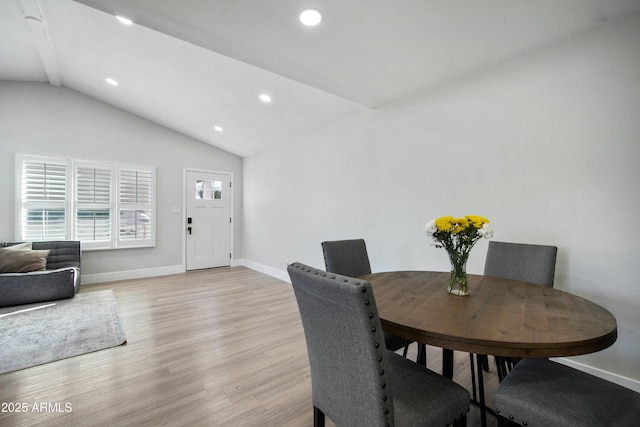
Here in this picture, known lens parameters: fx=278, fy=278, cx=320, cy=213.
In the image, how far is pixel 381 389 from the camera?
90 cm

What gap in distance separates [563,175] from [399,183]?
1369 mm

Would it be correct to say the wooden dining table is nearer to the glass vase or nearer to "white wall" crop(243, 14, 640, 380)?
the glass vase

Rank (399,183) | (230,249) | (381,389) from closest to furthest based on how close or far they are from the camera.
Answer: (381,389) → (399,183) → (230,249)

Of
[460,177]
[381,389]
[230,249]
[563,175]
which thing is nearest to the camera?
[381,389]

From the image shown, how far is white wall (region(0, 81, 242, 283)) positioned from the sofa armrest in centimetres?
103

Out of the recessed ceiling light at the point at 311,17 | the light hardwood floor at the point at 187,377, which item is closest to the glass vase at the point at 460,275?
the light hardwood floor at the point at 187,377

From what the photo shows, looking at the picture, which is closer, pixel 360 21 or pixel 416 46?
pixel 360 21

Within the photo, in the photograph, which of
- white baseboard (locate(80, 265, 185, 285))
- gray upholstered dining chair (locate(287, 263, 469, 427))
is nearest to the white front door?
white baseboard (locate(80, 265, 185, 285))

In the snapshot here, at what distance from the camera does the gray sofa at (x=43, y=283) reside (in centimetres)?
344

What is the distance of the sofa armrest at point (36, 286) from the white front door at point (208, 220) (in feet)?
6.61

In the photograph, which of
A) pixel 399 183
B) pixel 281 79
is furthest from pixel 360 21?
pixel 399 183

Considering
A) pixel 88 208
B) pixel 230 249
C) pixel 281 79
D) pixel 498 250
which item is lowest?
pixel 230 249

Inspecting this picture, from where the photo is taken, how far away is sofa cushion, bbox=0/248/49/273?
359 cm

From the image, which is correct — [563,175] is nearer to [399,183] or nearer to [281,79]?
[399,183]
